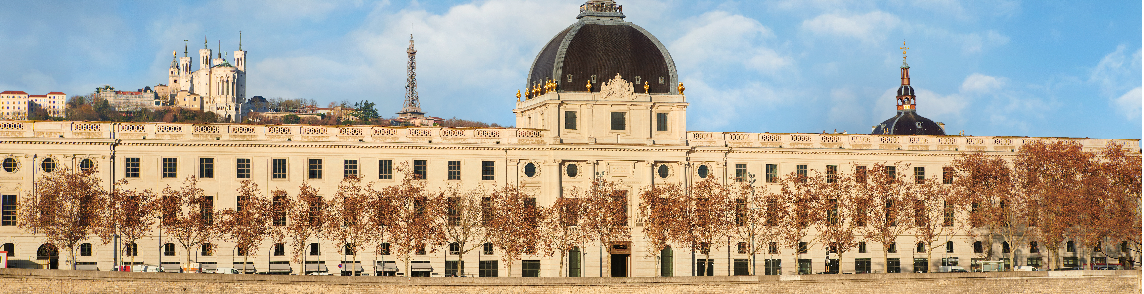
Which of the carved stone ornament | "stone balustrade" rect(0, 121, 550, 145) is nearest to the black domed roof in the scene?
the carved stone ornament

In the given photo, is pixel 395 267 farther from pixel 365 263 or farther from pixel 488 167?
pixel 488 167

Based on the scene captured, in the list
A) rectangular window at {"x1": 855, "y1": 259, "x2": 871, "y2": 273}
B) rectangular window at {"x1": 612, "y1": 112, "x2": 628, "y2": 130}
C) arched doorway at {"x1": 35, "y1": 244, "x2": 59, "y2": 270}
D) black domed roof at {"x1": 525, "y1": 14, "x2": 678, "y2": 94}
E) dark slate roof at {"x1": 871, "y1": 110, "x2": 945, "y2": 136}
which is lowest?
rectangular window at {"x1": 855, "y1": 259, "x2": 871, "y2": 273}

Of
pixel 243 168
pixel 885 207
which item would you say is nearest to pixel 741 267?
pixel 885 207

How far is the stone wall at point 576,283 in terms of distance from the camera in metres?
73.9

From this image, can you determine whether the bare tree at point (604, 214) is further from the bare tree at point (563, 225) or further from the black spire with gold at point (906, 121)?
the black spire with gold at point (906, 121)

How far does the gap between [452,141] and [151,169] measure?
730 inches

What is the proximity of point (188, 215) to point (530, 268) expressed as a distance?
21.6 metres

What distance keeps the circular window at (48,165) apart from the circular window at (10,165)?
1.45 meters

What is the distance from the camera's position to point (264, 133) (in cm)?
9356

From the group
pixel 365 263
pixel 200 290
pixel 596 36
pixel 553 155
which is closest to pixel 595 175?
pixel 553 155

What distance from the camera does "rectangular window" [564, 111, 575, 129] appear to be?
9900cm

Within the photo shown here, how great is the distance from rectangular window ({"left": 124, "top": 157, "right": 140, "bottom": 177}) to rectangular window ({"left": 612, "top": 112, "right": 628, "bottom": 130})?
3013 cm

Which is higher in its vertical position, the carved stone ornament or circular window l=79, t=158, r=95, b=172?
the carved stone ornament

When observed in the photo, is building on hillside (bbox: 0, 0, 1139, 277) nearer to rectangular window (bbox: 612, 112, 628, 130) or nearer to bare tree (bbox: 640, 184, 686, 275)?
rectangular window (bbox: 612, 112, 628, 130)
